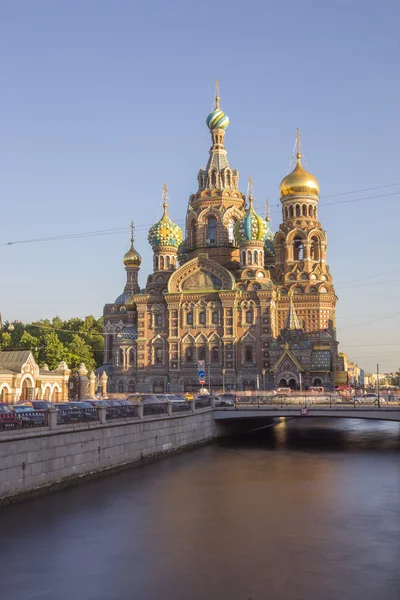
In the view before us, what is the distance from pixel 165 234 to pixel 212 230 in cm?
671

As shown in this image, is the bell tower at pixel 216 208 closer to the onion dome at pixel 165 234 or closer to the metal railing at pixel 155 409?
the onion dome at pixel 165 234

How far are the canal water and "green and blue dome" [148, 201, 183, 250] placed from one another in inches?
2113

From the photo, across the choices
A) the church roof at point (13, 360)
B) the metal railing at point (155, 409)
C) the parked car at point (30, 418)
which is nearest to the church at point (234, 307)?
the church roof at point (13, 360)

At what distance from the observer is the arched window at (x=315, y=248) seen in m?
88.7

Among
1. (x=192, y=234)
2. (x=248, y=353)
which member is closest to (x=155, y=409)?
(x=248, y=353)

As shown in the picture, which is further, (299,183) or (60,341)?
(60,341)

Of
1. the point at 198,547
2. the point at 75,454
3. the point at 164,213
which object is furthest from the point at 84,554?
the point at 164,213

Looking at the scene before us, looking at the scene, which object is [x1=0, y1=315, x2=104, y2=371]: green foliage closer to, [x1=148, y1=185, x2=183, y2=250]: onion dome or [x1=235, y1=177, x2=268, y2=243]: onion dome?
[x1=148, y1=185, x2=183, y2=250]: onion dome

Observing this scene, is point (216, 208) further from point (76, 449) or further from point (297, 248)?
point (76, 449)

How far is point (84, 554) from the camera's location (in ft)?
72.1

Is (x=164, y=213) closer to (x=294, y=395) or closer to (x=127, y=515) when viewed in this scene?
(x=294, y=395)

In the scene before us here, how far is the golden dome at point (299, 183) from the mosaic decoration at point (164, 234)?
47.8ft

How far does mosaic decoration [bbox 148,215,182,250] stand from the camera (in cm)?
9119

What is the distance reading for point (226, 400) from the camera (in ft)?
203
